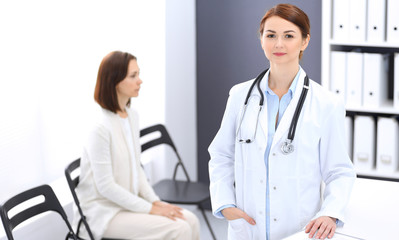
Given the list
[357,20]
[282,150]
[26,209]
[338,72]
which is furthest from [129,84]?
[282,150]

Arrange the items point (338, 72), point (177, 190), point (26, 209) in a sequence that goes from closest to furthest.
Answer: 1. point (26, 209)
2. point (338, 72)
3. point (177, 190)

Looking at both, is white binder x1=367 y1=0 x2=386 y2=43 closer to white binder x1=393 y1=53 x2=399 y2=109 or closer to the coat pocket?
white binder x1=393 y1=53 x2=399 y2=109

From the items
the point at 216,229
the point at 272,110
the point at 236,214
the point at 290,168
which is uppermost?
the point at 272,110

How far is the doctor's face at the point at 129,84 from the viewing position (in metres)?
3.16

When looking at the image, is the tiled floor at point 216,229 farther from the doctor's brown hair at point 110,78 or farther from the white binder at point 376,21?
the white binder at point 376,21

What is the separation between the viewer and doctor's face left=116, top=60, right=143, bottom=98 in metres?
3.16

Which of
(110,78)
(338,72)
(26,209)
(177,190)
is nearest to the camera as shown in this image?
(26,209)

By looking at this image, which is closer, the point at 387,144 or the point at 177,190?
the point at 387,144

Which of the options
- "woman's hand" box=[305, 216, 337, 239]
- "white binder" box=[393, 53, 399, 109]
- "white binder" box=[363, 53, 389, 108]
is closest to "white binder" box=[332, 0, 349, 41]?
"white binder" box=[363, 53, 389, 108]

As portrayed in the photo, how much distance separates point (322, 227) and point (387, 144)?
167 centimetres

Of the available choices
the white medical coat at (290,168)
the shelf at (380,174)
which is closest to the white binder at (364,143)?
the shelf at (380,174)

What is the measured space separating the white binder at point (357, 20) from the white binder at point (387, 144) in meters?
0.48

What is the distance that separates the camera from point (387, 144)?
3.34 metres

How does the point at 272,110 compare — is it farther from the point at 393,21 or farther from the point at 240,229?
the point at 393,21
